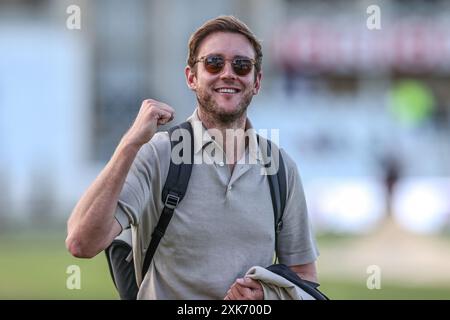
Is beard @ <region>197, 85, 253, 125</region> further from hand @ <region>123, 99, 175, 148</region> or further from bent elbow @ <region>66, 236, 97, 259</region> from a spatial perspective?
bent elbow @ <region>66, 236, 97, 259</region>

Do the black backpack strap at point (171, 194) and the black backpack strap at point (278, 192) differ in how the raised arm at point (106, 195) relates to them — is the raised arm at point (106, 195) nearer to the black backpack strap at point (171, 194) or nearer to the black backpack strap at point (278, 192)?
the black backpack strap at point (171, 194)

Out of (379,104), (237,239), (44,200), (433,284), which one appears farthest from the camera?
(379,104)

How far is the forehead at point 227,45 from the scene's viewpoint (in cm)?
478

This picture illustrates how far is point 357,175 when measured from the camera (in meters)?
36.3

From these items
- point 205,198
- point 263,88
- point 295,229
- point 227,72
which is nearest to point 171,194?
point 205,198

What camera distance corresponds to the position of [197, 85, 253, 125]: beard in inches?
188

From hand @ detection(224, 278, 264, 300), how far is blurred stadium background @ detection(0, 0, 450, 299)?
97.2 ft

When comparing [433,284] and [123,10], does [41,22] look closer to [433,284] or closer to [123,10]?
[123,10]

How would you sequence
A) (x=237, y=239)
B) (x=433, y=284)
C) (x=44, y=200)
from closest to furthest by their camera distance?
1. (x=237, y=239)
2. (x=433, y=284)
3. (x=44, y=200)

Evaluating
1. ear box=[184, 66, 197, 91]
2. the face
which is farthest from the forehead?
ear box=[184, 66, 197, 91]

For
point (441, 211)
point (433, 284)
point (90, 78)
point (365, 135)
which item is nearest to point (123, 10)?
point (90, 78)

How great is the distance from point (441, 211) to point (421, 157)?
6.58m

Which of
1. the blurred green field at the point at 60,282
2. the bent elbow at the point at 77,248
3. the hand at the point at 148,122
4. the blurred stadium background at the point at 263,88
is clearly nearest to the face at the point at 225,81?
the hand at the point at 148,122

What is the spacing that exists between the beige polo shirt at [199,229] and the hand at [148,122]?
0.72 ft
